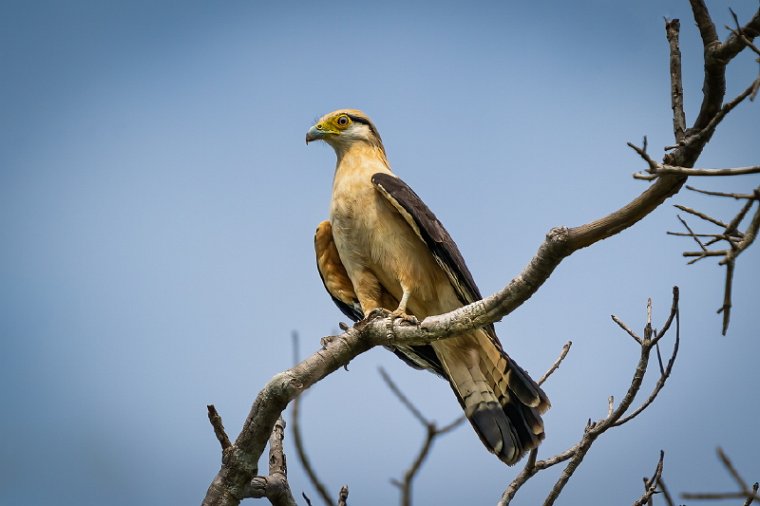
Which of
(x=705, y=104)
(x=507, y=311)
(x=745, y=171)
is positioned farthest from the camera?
(x=507, y=311)

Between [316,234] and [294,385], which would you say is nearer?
[294,385]

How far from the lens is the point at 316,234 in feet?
19.8

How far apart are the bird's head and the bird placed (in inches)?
20.8

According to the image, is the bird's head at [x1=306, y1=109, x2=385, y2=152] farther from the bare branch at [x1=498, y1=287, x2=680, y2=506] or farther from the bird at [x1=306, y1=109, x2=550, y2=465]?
the bare branch at [x1=498, y1=287, x2=680, y2=506]

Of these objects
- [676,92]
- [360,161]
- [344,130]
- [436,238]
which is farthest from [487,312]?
[344,130]

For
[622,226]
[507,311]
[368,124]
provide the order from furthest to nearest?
[368,124] < [507,311] < [622,226]

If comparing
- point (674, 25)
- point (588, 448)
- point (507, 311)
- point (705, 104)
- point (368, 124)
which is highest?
point (368, 124)

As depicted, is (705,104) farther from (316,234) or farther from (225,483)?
(316,234)

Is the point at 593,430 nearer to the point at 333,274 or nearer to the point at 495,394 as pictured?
the point at 495,394

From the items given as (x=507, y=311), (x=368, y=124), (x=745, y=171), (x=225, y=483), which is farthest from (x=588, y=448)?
(x=368, y=124)

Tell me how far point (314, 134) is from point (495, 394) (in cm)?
245

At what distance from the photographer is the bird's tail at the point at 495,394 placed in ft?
17.0

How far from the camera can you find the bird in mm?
5254

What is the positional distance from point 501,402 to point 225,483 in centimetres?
203
